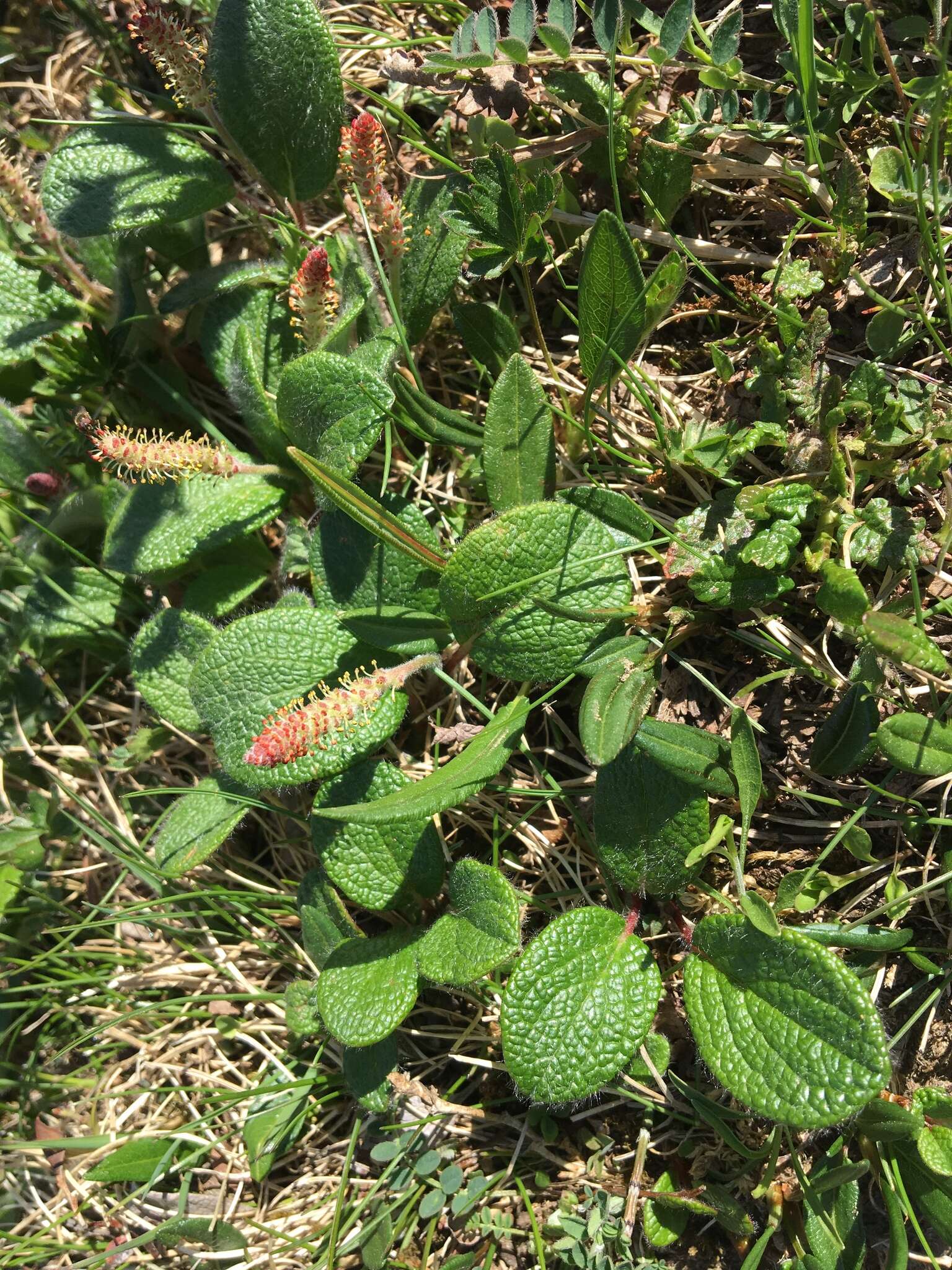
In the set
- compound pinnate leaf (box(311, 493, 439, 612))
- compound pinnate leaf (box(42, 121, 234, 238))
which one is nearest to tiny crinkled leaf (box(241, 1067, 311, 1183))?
compound pinnate leaf (box(311, 493, 439, 612))

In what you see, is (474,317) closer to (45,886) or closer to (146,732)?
(146,732)

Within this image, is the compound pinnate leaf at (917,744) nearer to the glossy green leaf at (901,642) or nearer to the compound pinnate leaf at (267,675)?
the glossy green leaf at (901,642)

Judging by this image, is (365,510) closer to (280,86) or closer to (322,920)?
(322,920)

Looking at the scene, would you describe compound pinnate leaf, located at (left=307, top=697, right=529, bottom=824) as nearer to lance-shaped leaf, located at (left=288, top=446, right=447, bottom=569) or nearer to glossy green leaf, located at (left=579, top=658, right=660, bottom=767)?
glossy green leaf, located at (left=579, top=658, right=660, bottom=767)

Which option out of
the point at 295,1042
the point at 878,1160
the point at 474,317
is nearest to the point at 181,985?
the point at 295,1042

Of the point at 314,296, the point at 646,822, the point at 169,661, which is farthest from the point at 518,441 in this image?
the point at 169,661
